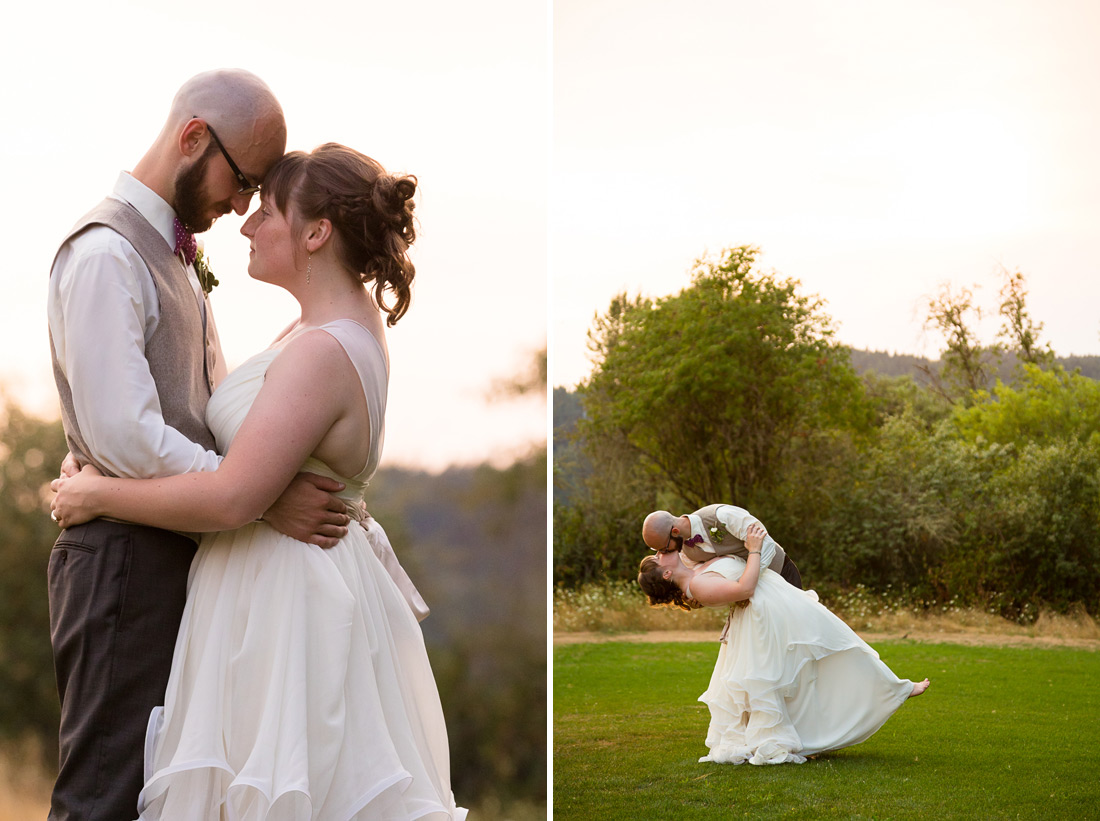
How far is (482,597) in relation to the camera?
654cm

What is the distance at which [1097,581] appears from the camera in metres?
5.89

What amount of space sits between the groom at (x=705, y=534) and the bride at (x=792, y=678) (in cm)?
17

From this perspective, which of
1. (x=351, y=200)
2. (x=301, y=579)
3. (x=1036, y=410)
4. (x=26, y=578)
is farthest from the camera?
(x=1036, y=410)

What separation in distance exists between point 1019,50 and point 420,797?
6.05m

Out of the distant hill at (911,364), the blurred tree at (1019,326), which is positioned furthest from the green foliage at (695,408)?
the blurred tree at (1019,326)

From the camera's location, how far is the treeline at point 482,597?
6305 millimetres

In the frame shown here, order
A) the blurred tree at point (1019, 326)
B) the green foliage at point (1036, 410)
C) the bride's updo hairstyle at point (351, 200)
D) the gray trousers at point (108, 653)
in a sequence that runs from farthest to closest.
→ the blurred tree at point (1019, 326) < the green foliage at point (1036, 410) < the bride's updo hairstyle at point (351, 200) < the gray trousers at point (108, 653)

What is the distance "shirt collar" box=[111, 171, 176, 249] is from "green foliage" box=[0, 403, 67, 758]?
4327 millimetres

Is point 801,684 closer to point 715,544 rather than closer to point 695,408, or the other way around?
point 715,544

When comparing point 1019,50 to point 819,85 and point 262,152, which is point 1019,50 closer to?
point 819,85

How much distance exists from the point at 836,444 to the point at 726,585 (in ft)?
9.02

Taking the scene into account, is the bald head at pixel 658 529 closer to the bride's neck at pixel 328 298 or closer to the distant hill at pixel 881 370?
the distant hill at pixel 881 370

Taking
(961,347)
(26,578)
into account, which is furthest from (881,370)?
(26,578)

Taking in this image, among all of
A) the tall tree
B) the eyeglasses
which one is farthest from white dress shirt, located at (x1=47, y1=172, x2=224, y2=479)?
the tall tree
